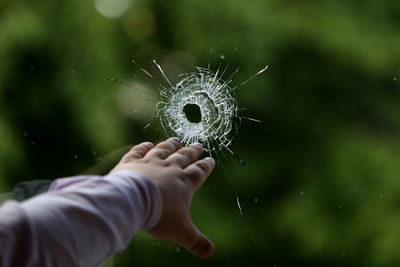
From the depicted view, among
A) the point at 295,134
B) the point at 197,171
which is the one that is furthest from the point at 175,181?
the point at 295,134

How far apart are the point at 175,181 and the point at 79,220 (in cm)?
10

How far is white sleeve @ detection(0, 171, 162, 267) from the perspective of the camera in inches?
10.6

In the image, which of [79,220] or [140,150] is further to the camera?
[140,150]

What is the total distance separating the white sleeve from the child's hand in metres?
0.02

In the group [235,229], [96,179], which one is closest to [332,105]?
[235,229]

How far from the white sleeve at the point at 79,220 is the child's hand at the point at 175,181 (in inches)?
0.7

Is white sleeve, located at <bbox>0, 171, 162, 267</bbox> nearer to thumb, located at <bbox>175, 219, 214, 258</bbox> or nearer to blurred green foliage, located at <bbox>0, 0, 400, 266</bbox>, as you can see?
thumb, located at <bbox>175, 219, 214, 258</bbox>

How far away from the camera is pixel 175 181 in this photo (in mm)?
370

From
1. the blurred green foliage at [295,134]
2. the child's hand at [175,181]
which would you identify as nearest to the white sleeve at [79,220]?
the child's hand at [175,181]

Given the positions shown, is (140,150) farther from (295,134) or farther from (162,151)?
(295,134)

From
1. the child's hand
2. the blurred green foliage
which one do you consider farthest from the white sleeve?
the blurred green foliage

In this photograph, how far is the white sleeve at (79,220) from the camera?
0.27 metres

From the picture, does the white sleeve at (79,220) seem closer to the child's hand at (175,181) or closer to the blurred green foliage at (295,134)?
the child's hand at (175,181)

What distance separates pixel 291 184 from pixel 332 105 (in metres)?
0.11
